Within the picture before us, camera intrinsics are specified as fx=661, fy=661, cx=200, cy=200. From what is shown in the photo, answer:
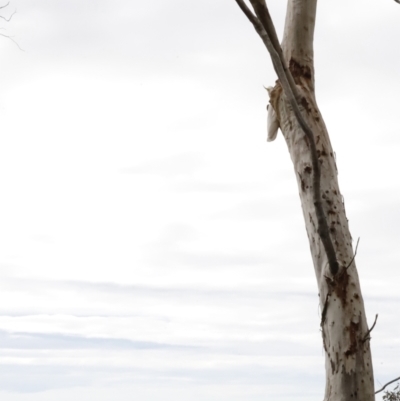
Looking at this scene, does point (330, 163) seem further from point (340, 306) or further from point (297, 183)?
point (340, 306)

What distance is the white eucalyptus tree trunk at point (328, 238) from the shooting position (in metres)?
4.87

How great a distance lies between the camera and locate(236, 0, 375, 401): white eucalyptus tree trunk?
→ 16.0 feet

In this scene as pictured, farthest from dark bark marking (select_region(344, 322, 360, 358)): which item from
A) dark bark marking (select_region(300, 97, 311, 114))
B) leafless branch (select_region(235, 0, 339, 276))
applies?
dark bark marking (select_region(300, 97, 311, 114))

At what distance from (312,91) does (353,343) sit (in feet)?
7.83

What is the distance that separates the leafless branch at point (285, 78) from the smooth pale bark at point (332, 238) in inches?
6.7

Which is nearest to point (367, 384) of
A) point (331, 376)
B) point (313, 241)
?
point (331, 376)

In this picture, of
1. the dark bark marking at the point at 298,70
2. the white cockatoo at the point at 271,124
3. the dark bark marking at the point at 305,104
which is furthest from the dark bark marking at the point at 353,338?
the dark bark marking at the point at 298,70

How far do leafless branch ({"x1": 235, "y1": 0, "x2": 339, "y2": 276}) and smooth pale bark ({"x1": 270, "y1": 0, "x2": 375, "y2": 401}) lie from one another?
0.55 ft

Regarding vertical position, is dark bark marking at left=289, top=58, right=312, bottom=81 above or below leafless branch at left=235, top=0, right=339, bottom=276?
above

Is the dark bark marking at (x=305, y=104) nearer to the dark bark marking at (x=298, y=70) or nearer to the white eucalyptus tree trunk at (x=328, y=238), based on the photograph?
the white eucalyptus tree trunk at (x=328, y=238)

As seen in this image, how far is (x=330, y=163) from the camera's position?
18.3 ft

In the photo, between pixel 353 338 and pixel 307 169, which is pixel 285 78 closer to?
pixel 307 169

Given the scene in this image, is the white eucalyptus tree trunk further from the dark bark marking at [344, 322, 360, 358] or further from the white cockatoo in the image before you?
the white cockatoo

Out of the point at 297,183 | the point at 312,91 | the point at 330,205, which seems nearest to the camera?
the point at 330,205
